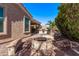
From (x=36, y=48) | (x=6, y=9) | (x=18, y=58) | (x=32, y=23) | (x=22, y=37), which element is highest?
(x=6, y=9)

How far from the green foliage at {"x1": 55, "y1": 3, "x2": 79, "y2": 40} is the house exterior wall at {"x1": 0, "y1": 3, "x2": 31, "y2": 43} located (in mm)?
811

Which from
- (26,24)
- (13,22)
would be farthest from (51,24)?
(13,22)

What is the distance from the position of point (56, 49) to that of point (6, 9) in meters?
1.55

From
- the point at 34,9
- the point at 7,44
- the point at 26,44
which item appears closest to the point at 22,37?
the point at 26,44

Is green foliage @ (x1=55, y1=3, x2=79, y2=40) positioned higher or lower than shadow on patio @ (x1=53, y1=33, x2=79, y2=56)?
higher

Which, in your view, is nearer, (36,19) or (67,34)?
(36,19)

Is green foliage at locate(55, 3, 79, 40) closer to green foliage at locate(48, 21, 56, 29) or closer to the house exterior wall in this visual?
green foliage at locate(48, 21, 56, 29)

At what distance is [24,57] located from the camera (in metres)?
3.23

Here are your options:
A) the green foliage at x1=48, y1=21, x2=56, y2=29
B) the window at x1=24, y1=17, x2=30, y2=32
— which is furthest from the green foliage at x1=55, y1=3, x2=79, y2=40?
the window at x1=24, y1=17, x2=30, y2=32

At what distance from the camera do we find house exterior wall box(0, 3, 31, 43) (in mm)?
3135

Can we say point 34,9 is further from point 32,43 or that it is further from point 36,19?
point 32,43

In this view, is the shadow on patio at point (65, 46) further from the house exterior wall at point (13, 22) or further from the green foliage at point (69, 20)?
the house exterior wall at point (13, 22)

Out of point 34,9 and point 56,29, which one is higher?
point 34,9

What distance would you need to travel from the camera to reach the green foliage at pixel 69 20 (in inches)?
126
